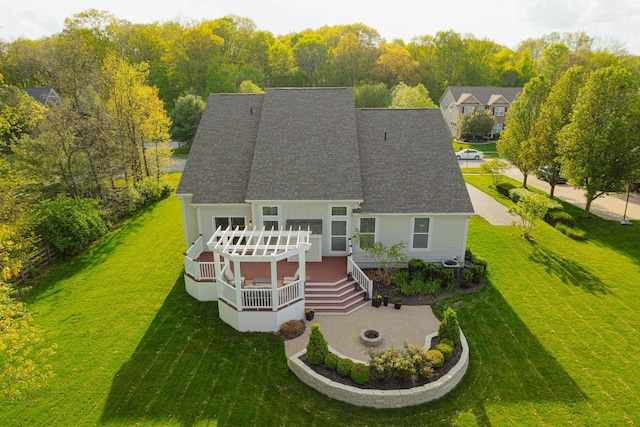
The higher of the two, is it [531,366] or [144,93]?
[144,93]

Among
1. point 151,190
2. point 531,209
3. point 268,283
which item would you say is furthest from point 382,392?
point 151,190

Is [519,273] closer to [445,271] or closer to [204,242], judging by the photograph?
[445,271]

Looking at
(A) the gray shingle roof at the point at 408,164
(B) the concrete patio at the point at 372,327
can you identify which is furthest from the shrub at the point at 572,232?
(B) the concrete patio at the point at 372,327

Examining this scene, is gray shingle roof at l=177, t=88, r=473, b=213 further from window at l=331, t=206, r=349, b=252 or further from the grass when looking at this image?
the grass

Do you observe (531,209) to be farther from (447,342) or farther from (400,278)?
(447,342)

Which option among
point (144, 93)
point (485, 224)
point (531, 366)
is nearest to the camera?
point (531, 366)

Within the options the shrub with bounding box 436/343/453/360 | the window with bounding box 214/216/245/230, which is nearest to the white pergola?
the window with bounding box 214/216/245/230

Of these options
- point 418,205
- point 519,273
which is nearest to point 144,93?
point 418,205
